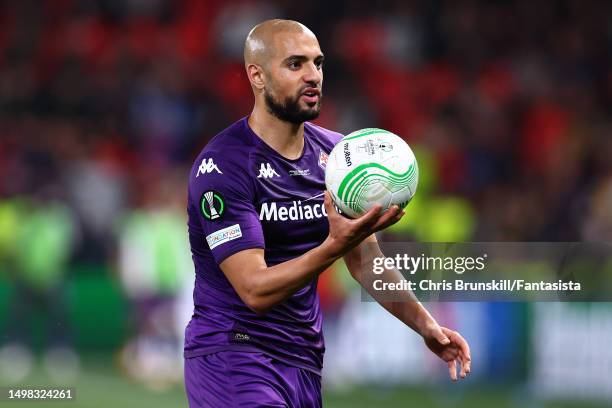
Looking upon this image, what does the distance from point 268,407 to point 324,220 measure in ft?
2.75

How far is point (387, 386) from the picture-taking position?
1015cm

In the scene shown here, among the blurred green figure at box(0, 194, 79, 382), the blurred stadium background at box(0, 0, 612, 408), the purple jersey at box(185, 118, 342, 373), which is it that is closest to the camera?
the purple jersey at box(185, 118, 342, 373)

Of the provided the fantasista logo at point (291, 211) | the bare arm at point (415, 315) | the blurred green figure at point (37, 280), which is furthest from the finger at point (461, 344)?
the blurred green figure at point (37, 280)

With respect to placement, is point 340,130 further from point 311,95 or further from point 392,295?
point 311,95

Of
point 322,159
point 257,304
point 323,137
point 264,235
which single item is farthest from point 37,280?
point 257,304

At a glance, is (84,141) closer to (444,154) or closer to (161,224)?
(161,224)

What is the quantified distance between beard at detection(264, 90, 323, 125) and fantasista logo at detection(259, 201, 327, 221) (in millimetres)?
355

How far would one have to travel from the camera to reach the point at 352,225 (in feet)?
13.7

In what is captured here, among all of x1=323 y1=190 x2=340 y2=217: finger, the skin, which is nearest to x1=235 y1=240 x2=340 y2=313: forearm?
the skin

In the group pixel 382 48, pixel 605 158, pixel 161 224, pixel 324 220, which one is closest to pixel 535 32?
pixel 382 48

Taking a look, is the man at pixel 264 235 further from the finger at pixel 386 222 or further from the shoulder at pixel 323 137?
the finger at pixel 386 222

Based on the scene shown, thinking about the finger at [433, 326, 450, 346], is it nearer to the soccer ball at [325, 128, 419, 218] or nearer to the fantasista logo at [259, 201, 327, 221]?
the fantasista logo at [259, 201, 327, 221]

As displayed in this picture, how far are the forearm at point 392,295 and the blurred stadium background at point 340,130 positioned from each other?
353 cm

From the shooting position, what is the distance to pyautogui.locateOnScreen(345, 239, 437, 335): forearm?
513cm
